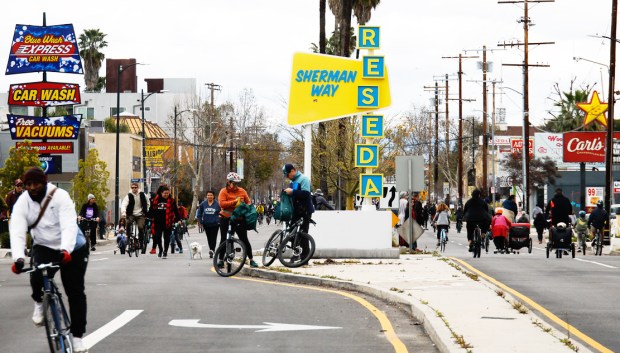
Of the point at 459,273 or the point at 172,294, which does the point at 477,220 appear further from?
the point at 172,294

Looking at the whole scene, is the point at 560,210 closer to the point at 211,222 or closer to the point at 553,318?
the point at 211,222

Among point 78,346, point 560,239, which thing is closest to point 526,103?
point 560,239

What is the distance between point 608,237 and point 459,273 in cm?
2326

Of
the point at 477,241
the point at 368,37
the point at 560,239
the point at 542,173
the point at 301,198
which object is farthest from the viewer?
the point at 542,173

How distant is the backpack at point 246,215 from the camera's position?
21.0m

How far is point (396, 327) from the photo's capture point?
13086mm

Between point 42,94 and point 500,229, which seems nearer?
point 500,229

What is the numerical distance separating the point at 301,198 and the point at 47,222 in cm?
1182

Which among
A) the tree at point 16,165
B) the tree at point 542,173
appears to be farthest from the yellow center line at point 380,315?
the tree at point 542,173

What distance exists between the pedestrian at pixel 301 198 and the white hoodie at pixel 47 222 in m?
11.5

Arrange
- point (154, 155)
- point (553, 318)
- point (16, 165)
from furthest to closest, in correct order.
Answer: point (154, 155)
point (16, 165)
point (553, 318)

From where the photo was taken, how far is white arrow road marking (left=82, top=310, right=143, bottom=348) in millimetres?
11551

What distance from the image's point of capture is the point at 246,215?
68.9 ft

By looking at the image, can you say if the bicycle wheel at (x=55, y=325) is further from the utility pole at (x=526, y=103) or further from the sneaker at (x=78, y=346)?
the utility pole at (x=526, y=103)
